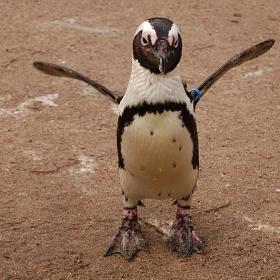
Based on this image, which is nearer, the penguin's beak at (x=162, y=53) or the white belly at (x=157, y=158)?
the penguin's beak at (x=162, y=53)

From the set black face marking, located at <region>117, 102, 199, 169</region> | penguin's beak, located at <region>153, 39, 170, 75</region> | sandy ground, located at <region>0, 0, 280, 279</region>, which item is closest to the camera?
penguin's beak, located at <region>153, 39, 170, 75</region>

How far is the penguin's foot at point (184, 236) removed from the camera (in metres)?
3.32

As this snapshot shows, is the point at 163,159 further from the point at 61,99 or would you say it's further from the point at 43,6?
the point at 43,6

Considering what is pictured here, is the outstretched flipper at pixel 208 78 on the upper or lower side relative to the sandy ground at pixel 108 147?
upper

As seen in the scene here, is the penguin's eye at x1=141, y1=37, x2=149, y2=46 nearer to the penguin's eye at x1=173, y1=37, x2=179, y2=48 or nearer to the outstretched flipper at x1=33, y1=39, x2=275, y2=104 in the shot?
the penguin's eye at x1=173, y1=37, x2=179, y2=48

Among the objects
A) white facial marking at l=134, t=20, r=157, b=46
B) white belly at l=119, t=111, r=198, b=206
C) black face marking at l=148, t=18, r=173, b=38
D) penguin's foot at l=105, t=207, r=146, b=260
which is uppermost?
black face marking at l=148, t=18, r=173, b=38

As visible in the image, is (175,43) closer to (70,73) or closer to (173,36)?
(173,36)

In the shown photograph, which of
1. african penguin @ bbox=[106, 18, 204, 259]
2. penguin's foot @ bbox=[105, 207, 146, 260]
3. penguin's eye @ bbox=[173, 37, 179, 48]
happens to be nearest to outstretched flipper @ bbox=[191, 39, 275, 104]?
african penguin @ bbox=[106, 18, 204, 259]

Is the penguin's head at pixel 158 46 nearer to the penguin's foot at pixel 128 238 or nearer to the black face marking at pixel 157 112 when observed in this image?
the black face marking at pixel 157 112

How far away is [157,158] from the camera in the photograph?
2.92 meters

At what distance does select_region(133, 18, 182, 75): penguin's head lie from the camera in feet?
8.75

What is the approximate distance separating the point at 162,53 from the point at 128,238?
3.82ft

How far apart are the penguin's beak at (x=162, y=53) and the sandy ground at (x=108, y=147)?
116 centimetres

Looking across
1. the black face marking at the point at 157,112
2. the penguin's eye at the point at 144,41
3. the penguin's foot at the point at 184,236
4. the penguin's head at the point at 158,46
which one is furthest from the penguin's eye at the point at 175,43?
the penguin's foot at the point at 184,236
